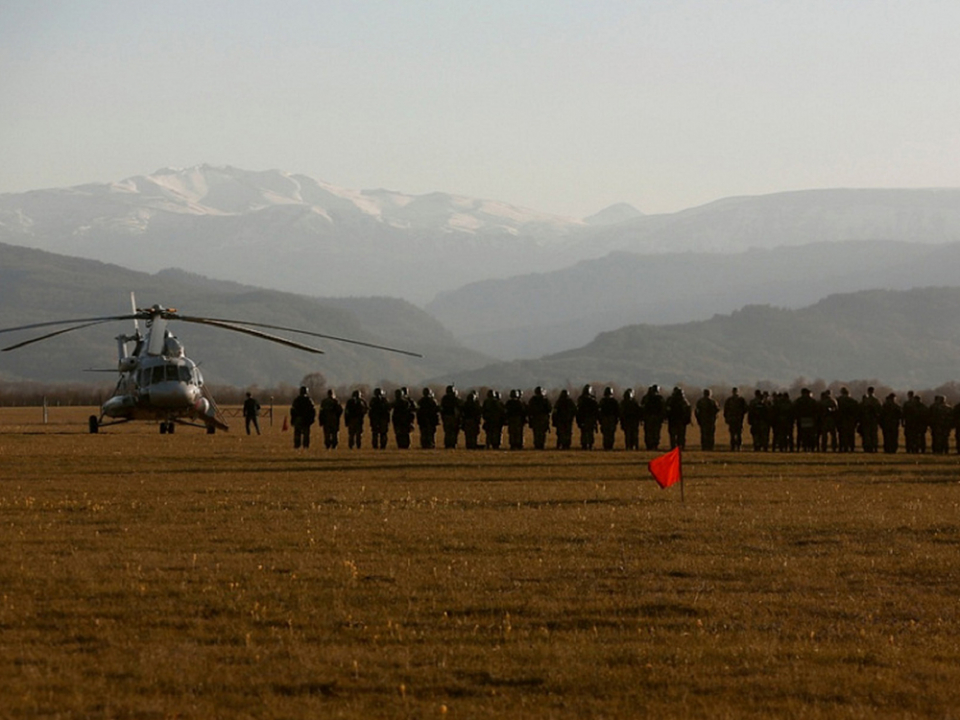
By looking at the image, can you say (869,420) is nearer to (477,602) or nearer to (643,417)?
(643,417)

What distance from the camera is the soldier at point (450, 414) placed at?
3747cm

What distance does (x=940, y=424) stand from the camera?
3644 centimetres

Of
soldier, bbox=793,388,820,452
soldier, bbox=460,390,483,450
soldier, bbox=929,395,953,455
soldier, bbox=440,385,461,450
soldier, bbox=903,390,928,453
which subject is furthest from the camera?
soldier, bbox=460,390,483,450

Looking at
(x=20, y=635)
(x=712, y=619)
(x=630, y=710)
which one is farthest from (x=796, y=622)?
(x=20, y=635)

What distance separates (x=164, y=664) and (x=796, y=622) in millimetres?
4665

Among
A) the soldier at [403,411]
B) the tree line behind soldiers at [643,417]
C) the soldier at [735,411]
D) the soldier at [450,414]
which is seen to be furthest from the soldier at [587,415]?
the soldier at [403,411]

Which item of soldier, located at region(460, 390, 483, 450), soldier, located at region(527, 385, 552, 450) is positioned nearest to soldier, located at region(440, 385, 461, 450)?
soldier, located at region(460, 390, 483, 450)

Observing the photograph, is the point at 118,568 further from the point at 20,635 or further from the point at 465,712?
the point at 465,712

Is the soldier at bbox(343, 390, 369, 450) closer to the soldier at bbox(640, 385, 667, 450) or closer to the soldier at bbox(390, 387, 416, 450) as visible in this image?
the soldier at bbox(390, 387, 416, 450)

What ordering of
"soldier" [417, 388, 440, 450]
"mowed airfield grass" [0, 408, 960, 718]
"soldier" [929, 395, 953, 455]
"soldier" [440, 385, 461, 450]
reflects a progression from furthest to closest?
1. "soldier" [440, 385, 461, 450]
2. "soldier" [417, 388, 440, 450]
3. "soldier" [929, 395, 953, 455]
4. "mowed airfield grass" [0, 408, 960, 718]

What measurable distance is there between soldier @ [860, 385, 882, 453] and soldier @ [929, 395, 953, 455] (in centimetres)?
122

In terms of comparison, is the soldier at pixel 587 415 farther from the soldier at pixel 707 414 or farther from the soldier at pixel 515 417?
the soldier at pixel 707 414

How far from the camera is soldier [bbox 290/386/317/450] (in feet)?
123

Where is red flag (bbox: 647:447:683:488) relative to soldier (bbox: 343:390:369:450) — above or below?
below
